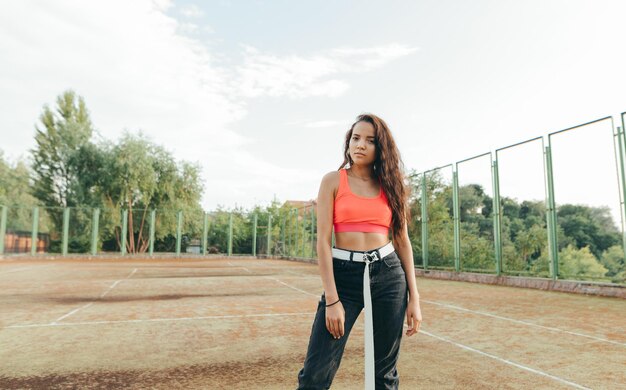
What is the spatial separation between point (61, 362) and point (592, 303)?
768 cm

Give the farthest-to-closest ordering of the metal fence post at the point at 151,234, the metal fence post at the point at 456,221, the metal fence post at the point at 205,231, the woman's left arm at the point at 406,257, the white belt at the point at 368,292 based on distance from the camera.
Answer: the metal fence post at the point at 205,231
the metal fence post at the point at 151,234
the metal fence post at the point at 456,221
the woman's left arm at the point at 406,257
the white belt at the point at 368,292

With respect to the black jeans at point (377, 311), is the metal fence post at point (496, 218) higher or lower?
higher

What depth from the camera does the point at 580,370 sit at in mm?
3486

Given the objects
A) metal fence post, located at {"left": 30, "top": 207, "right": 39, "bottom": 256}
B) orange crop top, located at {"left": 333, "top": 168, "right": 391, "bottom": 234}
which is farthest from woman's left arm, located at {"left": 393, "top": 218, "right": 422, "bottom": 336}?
metal fence post, located at {"left": 30, "top": 207, "right": 39, "bottom": 256}

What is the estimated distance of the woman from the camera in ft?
6.29

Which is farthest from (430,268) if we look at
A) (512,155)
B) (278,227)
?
(278,227)

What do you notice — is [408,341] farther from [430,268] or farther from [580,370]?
[430,268]

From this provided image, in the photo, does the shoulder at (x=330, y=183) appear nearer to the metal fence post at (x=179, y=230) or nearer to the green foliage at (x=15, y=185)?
the metal fence post at (x=179, y=230)

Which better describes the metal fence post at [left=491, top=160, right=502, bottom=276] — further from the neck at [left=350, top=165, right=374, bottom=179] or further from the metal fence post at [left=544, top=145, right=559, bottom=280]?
the neck at [left=350, top=165, right=374, bottom=179]

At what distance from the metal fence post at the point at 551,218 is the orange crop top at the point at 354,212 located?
337 inches

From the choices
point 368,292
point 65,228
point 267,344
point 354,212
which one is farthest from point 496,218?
point 65,228

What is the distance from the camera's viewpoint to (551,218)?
9.29 metres

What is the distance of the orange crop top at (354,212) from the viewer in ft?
6.79

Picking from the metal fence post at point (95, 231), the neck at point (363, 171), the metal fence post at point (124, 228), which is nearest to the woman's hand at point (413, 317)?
the neck at point (363, 171)
